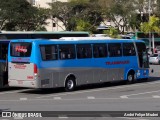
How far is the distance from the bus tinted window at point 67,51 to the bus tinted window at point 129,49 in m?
4.24

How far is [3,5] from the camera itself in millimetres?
67062

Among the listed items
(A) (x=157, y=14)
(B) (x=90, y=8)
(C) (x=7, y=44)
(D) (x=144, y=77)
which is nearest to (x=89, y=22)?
(B) (x=90, y=8)

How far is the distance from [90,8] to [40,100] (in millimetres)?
56922

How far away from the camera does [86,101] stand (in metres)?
18.1

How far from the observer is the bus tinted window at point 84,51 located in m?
23.2

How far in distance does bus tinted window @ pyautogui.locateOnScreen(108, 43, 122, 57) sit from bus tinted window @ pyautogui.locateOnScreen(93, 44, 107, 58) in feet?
1.25

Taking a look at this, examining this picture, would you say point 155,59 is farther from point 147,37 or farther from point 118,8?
point 147,37

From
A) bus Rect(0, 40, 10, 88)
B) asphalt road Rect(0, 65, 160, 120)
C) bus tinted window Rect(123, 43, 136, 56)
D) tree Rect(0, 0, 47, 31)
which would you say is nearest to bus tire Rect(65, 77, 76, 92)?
asphalt road Rect(0, 65, 160, 120)

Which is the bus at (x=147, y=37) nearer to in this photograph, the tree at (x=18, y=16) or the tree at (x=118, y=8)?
the tree at (x=118, y=8)

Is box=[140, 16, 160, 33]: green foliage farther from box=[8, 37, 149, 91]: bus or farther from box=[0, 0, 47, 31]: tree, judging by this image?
box=[8, 37, 149, 91]: bus

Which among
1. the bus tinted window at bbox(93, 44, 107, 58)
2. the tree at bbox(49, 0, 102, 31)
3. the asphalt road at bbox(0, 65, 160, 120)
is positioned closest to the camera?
the asphalt road at bbox(0, 65, 160, 120)

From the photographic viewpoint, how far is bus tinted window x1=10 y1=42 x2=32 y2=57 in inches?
833

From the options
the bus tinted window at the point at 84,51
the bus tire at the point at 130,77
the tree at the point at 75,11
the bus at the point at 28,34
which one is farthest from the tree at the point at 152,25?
the bus tinted window at the point at 84,51

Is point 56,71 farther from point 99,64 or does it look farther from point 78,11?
point 78,11
